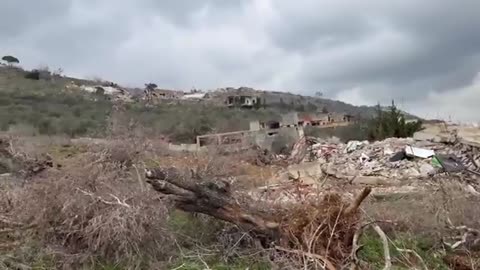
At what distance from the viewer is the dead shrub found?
6.14 metres

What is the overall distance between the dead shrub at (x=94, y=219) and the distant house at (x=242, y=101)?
120ft

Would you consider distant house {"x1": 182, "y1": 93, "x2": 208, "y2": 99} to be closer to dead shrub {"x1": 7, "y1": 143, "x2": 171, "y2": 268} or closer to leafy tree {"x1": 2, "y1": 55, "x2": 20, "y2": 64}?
leafy tree {"x1": 2, "y1": 55, "x2": 20, "y2": 64}

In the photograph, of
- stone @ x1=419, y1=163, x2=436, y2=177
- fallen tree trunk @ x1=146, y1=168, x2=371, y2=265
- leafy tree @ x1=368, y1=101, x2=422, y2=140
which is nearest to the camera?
fallen tree trunk @ x1=146, y1=168, x2=371, y2=265

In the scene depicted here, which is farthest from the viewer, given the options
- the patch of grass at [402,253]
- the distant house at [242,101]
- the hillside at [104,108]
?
the distant house at [242,101]

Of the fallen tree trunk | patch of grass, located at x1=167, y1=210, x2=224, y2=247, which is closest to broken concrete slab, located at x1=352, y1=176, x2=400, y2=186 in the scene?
patch of grass, located at x1=167, y1=210, x2=224, y2=247

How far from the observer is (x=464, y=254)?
23.3ft

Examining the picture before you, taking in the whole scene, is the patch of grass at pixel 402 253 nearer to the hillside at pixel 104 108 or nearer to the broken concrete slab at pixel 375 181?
the broken concrete slab at pixel 375 181

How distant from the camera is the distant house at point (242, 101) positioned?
1719 inches

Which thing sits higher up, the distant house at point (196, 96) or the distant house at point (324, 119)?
the distant house at point (196, 96)

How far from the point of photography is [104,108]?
34.1 meters

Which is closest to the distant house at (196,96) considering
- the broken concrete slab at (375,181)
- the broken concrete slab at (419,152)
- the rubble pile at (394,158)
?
the rubble pile at (394,158)

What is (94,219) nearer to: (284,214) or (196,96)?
(284,214)

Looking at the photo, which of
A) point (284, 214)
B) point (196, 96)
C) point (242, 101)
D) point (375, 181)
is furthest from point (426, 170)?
point (196, 96)

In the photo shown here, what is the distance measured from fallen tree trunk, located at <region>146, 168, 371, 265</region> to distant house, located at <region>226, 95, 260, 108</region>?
36434 mm
